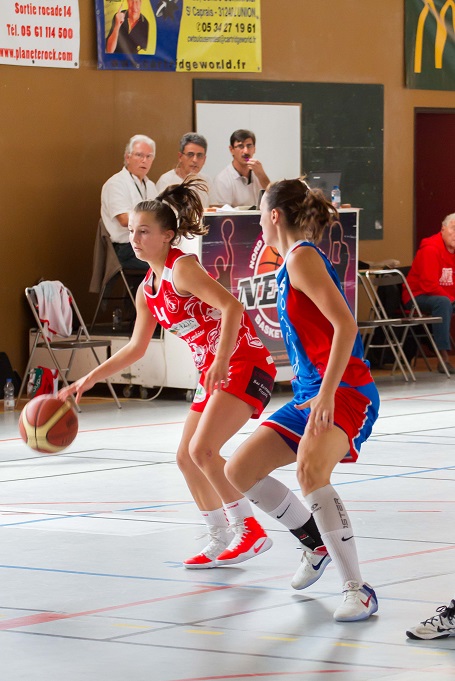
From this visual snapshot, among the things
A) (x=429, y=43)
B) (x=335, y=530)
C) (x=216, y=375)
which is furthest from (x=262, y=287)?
(x=335, y=530)

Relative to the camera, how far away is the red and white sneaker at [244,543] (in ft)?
19.0

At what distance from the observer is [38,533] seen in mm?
6508

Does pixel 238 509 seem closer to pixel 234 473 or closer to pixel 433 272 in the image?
pixel 234 473

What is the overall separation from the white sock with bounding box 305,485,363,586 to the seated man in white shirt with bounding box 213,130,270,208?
8.30 m

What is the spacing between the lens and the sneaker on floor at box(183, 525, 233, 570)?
5.77 meters

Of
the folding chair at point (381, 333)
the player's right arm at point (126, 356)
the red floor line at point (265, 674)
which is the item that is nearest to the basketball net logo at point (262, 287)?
the folding chair at point (381, 333)

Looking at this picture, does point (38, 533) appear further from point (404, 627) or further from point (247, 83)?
Result: point (247, 83)

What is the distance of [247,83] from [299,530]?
9.45 m

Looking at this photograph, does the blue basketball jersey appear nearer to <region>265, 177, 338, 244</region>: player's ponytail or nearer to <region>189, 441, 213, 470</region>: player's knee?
<region>265, 177, 338, 244</region>: player's ponytail

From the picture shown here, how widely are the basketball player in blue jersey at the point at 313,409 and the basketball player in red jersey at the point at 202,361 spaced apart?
440mm

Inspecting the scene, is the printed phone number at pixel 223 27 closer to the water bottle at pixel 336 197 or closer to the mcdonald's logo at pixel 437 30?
the water bottle at pixel 336 197

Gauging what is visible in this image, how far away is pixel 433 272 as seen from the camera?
47.1 ft

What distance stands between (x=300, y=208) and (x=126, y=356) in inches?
45.8

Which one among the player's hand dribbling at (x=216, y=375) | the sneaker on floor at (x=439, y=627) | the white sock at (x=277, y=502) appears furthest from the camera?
the player's hand dribbling at (x=216, y=375)
